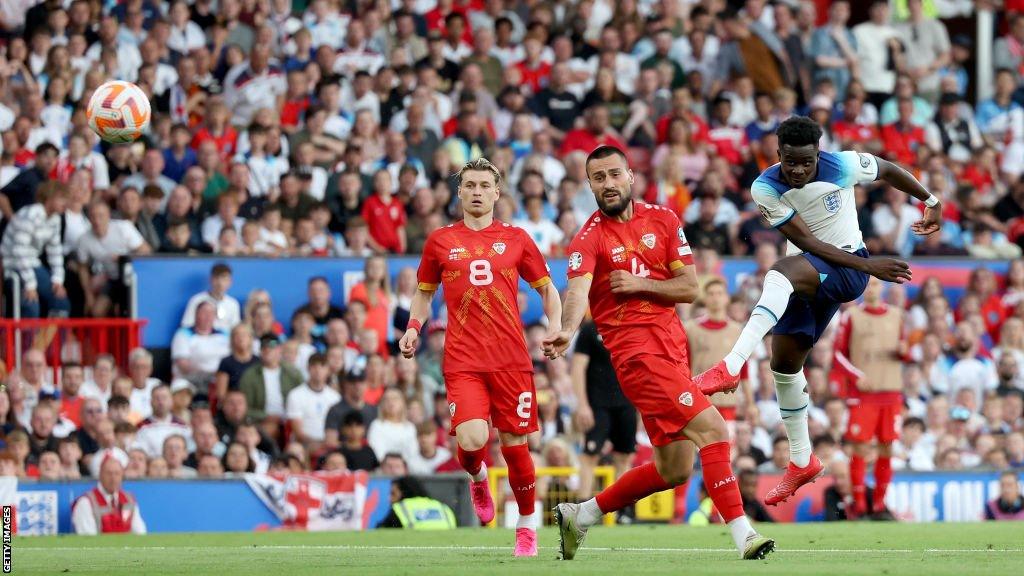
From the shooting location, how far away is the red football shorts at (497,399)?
11.7m

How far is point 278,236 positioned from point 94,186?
212cm

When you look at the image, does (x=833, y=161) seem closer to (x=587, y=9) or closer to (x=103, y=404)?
(x=103, y=404)

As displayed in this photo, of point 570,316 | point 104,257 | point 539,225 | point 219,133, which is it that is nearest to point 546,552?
point 570,316

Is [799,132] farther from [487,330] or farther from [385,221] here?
[385,221]

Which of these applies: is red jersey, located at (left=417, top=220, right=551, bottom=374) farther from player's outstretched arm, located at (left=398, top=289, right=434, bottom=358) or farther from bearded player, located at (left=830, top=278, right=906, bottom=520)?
bearded player, located at (left=830, top=278, right=906, bottom=520)

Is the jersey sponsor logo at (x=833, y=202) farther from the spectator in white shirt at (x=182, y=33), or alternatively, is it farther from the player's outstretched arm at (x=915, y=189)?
the spectator in white shirt at (x=182, y=33)

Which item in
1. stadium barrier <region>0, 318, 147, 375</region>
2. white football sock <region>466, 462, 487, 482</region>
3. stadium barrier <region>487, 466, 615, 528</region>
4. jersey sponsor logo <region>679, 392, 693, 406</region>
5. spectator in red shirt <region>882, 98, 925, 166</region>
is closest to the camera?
jersey sponsor logo <region>679, 392, 693, 406</region>

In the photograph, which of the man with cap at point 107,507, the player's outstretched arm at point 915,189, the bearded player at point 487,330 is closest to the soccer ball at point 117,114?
the bearded player at point 487,330

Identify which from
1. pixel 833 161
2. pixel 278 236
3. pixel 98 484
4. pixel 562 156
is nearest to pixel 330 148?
pixel 278 236

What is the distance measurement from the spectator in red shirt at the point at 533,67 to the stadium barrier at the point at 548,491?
702 cm

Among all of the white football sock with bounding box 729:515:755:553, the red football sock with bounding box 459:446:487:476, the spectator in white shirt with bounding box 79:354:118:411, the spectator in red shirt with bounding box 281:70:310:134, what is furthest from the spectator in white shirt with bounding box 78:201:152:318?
the white football sock with bounding box 729:515:755:553

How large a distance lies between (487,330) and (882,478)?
7.75 meters

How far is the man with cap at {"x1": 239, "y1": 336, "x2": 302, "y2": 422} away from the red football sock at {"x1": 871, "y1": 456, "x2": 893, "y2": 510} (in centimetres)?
618

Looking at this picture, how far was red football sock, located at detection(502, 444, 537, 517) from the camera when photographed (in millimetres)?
11789
